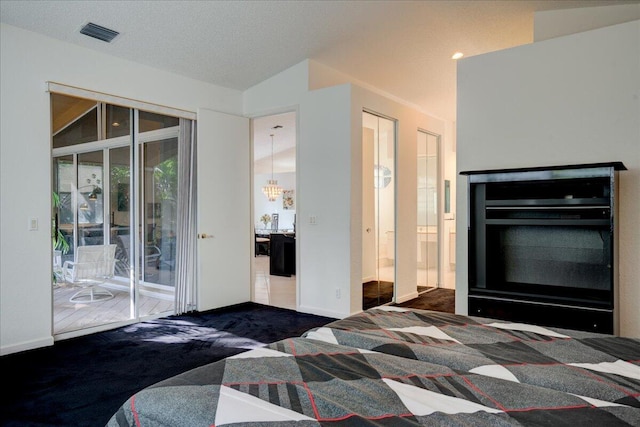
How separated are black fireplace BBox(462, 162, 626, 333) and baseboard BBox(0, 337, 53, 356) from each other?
382 centimetres

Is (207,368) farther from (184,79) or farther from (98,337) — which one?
(184,79)

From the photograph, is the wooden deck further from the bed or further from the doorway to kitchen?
the bed

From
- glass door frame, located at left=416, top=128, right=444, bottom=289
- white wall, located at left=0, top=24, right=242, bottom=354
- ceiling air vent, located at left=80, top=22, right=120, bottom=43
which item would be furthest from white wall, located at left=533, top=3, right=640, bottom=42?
white wall, located at left=0, top=24, right=242, bottom=354

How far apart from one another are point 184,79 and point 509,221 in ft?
12.8

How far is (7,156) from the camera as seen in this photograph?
11.5ft

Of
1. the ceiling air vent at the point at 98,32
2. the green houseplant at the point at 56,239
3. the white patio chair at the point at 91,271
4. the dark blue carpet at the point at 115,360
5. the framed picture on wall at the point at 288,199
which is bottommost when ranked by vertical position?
the dark blue carpet at the point at 115,360

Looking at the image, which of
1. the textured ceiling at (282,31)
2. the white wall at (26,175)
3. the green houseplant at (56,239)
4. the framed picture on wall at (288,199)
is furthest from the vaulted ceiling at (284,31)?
the framed picture on wall at (288,199)

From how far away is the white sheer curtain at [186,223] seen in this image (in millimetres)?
4887

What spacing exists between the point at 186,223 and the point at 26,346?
6.45 feet

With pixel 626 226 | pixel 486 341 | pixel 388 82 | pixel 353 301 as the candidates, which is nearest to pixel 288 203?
pixel 388 82

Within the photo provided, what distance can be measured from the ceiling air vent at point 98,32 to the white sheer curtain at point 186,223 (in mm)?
1254

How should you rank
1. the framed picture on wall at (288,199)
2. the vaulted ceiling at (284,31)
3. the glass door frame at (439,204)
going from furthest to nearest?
the framed picture on wall at (288,199) < the glass door frame at (439,204) < the vaulted ceiling at (284,31)

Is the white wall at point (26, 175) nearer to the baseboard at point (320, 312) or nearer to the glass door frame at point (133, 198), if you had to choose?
the glass door frame at point (133, 198)

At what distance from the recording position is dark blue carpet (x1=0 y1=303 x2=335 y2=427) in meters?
2.52
